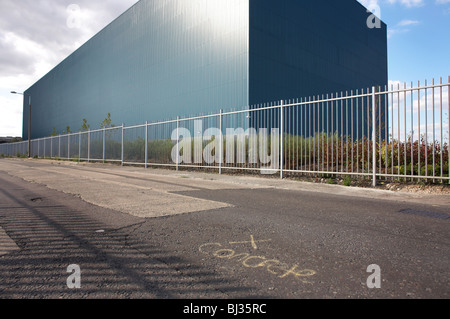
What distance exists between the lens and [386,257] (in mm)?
2809

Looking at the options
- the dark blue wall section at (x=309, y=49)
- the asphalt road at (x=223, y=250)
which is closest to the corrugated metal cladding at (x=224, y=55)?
the dark blue wall section at (x=309, y=49)

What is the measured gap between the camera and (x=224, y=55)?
20.3 metres

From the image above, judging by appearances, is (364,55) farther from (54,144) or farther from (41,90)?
(41,90)

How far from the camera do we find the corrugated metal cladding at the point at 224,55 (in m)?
19.5

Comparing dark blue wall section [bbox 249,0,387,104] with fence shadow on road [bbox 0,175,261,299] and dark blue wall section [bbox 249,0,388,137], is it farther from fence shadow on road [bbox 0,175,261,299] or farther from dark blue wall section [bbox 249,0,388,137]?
fence shadow on road [bbox 0,175,261,299]

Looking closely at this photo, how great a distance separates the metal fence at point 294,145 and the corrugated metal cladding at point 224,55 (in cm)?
522

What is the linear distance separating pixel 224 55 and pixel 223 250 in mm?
19111

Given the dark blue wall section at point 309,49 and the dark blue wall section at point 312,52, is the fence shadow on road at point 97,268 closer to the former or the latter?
the dark blue wall section at point 312,52

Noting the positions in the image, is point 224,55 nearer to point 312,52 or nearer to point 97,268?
point 312,52

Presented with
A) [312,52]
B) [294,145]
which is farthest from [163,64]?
[294,145]

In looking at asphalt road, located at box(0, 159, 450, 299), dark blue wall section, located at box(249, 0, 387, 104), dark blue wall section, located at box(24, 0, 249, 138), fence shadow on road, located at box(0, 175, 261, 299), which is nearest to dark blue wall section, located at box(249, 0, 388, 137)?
dark blue wall section, located at box(249, 0, 387, 104)

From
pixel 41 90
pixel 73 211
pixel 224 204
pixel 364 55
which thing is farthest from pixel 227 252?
pixel 41 90

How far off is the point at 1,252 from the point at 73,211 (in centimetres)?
191

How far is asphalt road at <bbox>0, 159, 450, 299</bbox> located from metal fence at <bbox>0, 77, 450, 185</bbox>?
2.72m
